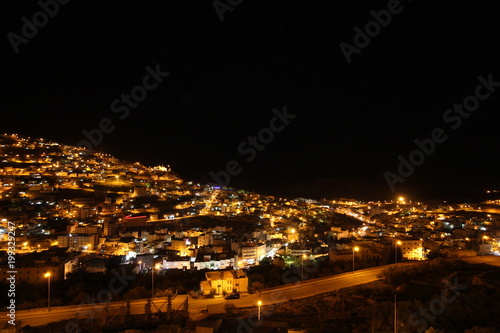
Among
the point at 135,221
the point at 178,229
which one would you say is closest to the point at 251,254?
A: the point at 178,229

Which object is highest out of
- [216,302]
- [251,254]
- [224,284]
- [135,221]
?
[135,221]

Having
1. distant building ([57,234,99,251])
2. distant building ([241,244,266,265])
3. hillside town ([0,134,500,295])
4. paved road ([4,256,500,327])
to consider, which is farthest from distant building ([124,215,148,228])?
paved road ([4,256,500,327])

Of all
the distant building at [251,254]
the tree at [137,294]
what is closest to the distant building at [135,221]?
the distant building at [251,254]

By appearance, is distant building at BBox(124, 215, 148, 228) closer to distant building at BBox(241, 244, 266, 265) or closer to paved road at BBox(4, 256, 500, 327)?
distant building at BBox(241, 244, 266, 265)

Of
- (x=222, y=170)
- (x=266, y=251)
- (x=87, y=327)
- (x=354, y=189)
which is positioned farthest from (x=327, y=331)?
(x=222, y=170)

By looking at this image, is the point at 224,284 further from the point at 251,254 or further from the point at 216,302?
the point at 251,254

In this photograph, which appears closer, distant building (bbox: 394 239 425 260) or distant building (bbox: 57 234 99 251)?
distant building (bbox: 394 239 425 260)

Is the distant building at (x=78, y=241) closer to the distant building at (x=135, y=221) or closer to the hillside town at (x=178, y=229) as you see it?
the hillside town at (x=178, y=229)

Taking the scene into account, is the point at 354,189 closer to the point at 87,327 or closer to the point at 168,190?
the point at 168,190
